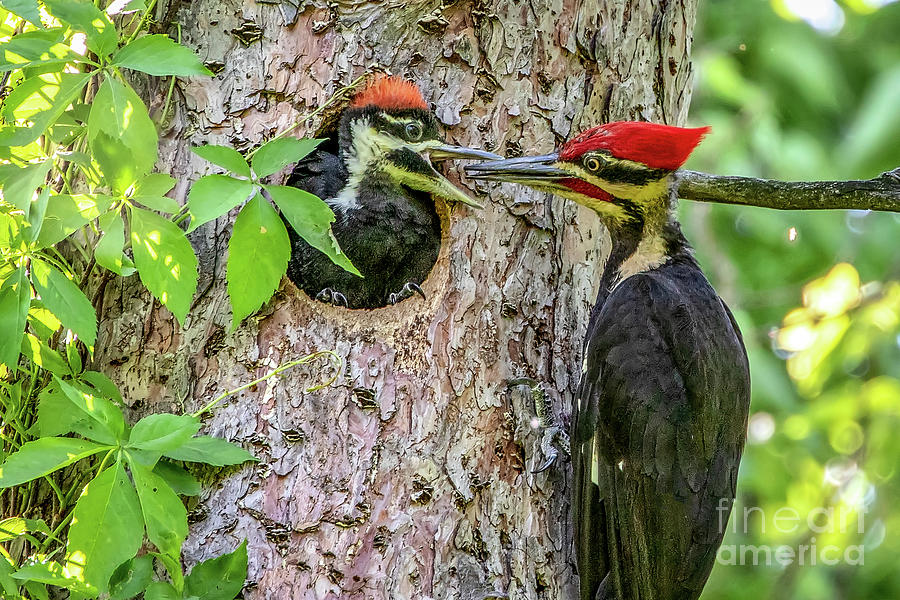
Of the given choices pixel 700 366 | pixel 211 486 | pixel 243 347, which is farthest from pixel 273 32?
pixel 700 366

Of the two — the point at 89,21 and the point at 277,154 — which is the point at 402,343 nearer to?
the point at 277,154

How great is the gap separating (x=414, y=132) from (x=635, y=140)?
0.54 metres

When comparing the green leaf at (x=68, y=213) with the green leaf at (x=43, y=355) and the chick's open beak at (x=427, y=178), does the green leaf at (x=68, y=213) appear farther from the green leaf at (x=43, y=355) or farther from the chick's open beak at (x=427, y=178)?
the chick's open beak at (x=427, y=178)

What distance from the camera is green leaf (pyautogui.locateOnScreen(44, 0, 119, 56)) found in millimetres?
1796

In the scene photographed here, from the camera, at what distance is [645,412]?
235cm

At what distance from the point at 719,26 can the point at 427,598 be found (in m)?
4.63

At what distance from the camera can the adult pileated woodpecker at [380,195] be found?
237cm

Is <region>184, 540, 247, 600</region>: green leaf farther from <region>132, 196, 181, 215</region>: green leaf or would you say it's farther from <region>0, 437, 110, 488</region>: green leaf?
<region>132, 196, 181, 215</region>: green leaf

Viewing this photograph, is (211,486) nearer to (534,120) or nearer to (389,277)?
(389,277)

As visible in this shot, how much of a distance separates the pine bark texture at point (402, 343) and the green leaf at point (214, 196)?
399 millimetres

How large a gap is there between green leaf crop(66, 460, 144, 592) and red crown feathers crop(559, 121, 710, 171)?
1.25 metres

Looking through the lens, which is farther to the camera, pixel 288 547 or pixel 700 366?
pixel 700 366

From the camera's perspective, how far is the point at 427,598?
2.10 meters

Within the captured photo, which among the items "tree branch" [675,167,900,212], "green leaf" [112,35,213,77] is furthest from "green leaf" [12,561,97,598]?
"tree branch" [675,167,900,212]
